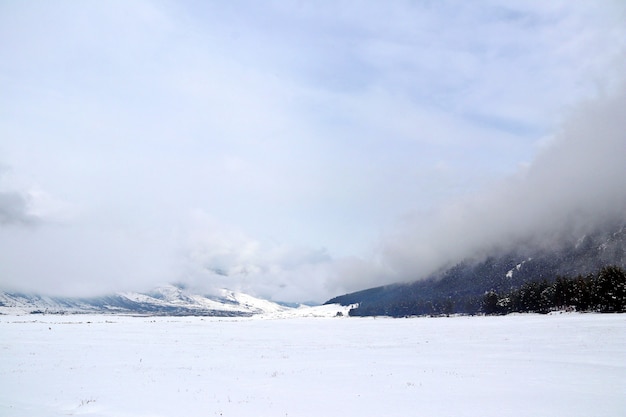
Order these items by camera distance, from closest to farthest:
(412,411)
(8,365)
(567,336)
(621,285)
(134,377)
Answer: (412,411) → (134,377) → (8,365) → (567,336) → (621,285)

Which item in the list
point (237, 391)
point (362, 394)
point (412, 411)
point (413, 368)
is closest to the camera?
point (412, 411)

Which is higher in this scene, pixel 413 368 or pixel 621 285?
pixel 621 285

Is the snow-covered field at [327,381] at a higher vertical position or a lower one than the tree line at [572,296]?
lower

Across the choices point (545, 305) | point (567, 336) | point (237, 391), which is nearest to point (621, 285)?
point (545, 305)

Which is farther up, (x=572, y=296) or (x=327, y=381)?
(x=572, y=296)

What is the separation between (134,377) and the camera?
32.7m

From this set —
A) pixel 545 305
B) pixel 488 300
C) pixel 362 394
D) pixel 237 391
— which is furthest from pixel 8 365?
pixel 488 300

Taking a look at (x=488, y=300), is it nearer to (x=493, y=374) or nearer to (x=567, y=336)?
(x=567, y=336)

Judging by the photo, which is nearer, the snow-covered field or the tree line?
the snow-covered field

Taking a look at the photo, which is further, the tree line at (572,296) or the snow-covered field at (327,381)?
the tree line at (572,296)

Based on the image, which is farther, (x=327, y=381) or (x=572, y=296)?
(x=572, y=296)

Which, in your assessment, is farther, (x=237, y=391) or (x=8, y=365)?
(x=8, y=365)

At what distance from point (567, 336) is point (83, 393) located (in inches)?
2211

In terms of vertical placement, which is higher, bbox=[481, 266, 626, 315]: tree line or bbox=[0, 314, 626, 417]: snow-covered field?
bbox=[481, 266, 626, 315]: tree line
